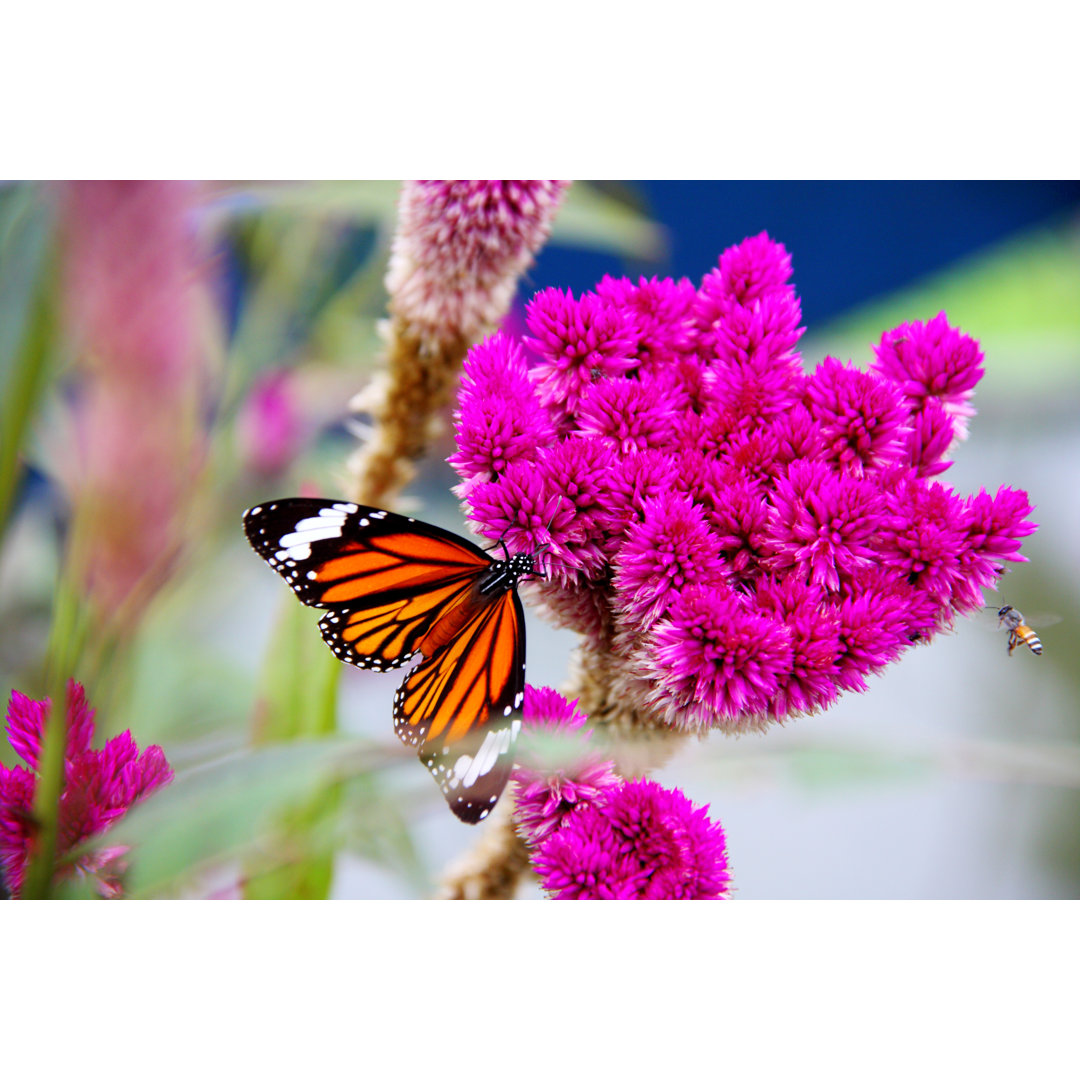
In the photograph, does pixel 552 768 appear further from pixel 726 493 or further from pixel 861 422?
pixel 861 422

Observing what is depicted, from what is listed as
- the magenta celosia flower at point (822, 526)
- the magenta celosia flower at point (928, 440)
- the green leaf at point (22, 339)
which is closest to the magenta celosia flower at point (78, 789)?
the green leaf at point (22, 339)

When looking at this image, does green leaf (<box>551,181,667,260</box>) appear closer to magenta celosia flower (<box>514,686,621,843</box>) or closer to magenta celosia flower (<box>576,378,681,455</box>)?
magenta celosia flower (<box>576,378,681,455</box>)

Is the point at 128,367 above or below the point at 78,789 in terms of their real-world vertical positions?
above

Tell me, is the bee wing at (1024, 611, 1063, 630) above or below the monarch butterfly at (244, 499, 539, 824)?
above

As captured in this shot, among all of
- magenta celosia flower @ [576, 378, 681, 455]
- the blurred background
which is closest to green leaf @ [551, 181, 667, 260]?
the blurred background

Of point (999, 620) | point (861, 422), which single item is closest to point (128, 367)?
point (861, 422)
